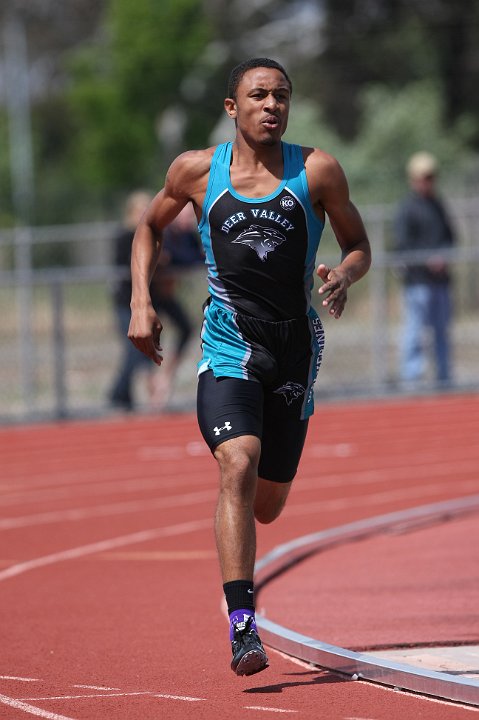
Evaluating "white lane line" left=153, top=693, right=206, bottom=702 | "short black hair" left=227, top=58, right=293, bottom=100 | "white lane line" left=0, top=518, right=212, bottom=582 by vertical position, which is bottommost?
"white lane line" left=153, top=693, right=206, bottom=702

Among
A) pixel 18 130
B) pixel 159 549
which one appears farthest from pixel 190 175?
pixel 18 130

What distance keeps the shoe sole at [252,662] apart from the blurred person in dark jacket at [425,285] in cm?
1194

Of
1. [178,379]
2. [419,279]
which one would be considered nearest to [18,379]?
[178,379]

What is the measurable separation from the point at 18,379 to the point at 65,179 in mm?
35766

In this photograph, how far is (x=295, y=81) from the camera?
58.2 meters

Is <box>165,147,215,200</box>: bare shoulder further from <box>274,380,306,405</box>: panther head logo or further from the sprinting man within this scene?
<box>274,380,306,405</box>: panther head logo

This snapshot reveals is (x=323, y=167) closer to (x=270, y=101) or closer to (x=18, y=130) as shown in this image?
(x=270, y=101)

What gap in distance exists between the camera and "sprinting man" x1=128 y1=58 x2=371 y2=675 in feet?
19.9

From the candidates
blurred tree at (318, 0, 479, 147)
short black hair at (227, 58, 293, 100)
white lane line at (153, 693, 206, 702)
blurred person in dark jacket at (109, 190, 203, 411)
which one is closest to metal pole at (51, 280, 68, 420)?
blurred person in dark jacket at (109, 190, 203, 411)

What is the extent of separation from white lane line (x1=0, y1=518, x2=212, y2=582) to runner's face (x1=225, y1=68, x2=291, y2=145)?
358 centimetres

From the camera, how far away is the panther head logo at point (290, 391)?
6.21m

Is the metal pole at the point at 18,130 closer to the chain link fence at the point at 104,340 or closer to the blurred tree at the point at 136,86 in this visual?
the blurred tree at the point at 136,86

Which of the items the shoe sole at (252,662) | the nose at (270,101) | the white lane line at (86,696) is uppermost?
the nose at (270,101)

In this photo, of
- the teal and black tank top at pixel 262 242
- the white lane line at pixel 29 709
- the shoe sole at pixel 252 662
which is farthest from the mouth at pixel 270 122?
the white lane line at pixel 29 709
